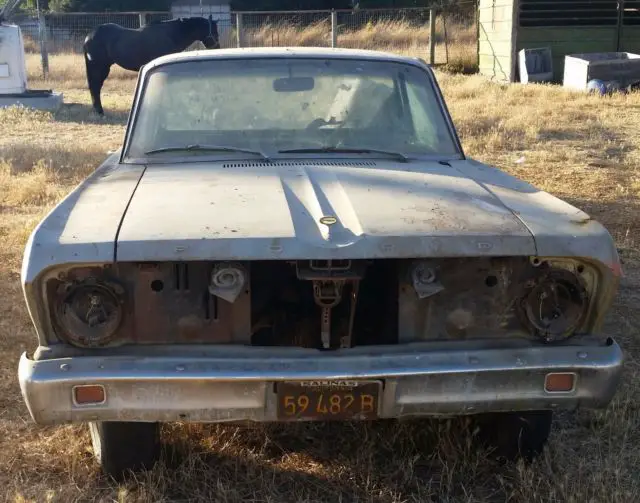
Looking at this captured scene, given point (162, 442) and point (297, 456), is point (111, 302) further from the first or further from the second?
point (297, 456)

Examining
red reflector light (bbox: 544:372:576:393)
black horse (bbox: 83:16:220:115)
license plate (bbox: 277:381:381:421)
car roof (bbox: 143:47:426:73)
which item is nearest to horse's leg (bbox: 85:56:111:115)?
black horse (bbox: 83:16:220:115)

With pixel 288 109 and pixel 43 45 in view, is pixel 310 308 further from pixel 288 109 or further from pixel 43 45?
pixel 43 45

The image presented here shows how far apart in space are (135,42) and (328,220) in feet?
42.4

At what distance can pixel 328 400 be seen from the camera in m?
2.60

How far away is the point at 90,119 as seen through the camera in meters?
13.5

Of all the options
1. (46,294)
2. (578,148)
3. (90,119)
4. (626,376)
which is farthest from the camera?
(90,119)

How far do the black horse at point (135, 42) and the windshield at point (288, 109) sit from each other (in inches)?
437

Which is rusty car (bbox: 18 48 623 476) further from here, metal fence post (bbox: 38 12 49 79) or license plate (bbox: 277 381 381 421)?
metal fence post (bbox: 38 12 49 79)

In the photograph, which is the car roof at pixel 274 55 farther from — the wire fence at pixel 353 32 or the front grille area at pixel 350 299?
the wire fence at pixel 353 32

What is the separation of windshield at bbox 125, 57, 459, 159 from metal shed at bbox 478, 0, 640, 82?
45.8 ft

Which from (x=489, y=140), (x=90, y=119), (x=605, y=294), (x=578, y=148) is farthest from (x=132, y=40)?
(x=605, y=294)

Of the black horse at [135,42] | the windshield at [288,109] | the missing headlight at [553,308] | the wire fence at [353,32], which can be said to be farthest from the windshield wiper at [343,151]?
the wire fence at [353,32]

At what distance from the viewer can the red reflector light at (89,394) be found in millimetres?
2521

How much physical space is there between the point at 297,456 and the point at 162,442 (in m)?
0.57
